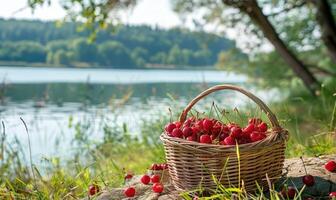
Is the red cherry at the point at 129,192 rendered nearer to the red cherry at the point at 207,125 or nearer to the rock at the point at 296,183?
the rock at the point at 296,183

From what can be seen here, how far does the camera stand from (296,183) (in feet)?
9.05

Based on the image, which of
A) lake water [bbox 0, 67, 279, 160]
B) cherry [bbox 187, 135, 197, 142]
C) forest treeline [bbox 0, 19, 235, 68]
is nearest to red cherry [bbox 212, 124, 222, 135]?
cherry [bbox 187, 135, 197, 142]

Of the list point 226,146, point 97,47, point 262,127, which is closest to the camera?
point 226,146

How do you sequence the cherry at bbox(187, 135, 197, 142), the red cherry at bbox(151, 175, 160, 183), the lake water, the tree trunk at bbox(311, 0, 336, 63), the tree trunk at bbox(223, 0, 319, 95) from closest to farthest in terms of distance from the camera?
the cherry at bbox(187, 135, 197, 142) < the red cherry at bbox(151, 175, 160, 183) < the lake water < the tree trunk at bbox(311, 0, 336, 63) < the tree trunk at bbox(223, 0, 319, 95)

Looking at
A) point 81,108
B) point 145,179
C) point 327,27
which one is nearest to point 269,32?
point 327,27

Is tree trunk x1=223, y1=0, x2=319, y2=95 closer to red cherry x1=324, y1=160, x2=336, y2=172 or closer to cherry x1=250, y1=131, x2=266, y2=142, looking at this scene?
red cherry x1=324, y1=160, x2=336, y2=172

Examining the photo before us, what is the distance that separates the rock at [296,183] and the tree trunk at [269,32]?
5.47 m

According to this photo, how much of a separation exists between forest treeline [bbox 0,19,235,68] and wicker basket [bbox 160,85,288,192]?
2641cm

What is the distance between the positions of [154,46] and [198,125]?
31377mm

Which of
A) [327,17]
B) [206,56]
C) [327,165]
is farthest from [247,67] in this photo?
[206,56]

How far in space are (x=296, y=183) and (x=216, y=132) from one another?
1.74 ft

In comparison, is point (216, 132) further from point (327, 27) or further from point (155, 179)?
point (327, 27)

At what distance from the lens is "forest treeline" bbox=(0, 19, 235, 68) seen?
1219 inches

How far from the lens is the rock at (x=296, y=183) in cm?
270
